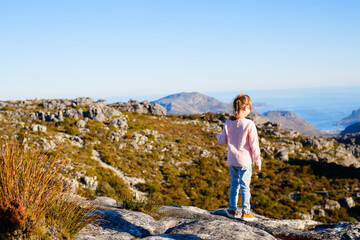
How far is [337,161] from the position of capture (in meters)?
26.7

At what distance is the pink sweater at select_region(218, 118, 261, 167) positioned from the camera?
5535 millimetres

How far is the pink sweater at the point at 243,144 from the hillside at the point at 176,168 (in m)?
6.47

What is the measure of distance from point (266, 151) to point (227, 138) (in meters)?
24.6

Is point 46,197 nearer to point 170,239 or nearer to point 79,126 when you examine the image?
point 170,239

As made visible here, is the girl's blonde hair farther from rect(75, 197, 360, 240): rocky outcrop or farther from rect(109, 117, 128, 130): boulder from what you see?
rect(109, 117, 128, 130): boulder

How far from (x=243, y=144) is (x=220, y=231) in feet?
7.36

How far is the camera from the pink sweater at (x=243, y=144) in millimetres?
5535

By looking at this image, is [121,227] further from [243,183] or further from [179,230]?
[243,183]

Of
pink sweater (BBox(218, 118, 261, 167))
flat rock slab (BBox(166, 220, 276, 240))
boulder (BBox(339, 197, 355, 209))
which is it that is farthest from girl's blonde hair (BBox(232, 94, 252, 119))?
boulder (BBox(339, 197, 355, 209))

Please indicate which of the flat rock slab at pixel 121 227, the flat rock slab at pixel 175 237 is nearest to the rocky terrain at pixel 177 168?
the flat rock slab at pixel 121 227

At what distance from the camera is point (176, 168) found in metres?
20.7

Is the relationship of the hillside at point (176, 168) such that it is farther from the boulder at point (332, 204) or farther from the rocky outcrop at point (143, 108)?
the rocky outcrop at point (143, 108)

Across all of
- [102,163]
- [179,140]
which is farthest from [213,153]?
[102,163]

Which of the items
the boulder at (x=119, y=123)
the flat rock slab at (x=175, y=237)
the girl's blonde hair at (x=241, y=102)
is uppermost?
the girl's blonde hair at (x=241, y=102)
